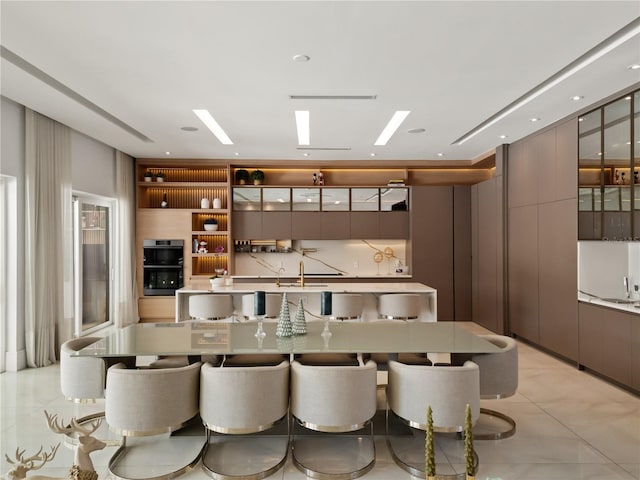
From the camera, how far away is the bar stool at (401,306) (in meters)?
5.01

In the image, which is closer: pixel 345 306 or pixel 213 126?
pixel 345 306

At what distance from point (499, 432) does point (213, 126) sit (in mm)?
4425

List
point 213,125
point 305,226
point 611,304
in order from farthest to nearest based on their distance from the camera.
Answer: point 305,226, point 213,125, point 611,304

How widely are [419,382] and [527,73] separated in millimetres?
2777

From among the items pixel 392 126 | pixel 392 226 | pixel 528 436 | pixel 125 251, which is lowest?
pixel 528 436

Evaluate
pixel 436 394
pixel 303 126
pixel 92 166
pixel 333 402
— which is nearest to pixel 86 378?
pixel 333 402

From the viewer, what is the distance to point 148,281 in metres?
7.83

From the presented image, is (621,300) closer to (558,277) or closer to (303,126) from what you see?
(558,277)

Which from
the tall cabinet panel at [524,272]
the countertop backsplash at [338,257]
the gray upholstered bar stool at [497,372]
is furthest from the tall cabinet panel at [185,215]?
the gray upholstered bar stool at [497,372]

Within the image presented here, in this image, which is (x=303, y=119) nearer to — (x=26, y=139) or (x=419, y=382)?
(x=26, y=139)

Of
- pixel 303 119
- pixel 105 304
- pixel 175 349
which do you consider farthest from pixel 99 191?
pixel 175 349

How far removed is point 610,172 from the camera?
14.5 feet

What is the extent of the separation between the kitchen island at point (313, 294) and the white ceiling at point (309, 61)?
6.42 ft

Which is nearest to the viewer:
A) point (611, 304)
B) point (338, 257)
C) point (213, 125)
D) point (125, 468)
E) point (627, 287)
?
point (125, 468)
